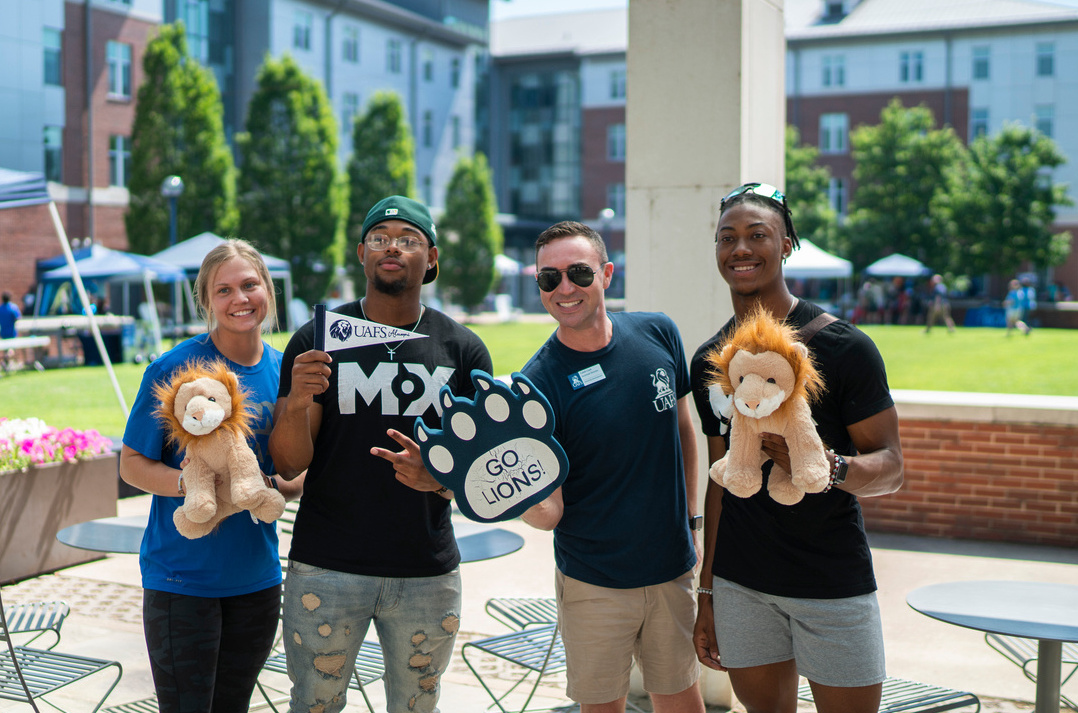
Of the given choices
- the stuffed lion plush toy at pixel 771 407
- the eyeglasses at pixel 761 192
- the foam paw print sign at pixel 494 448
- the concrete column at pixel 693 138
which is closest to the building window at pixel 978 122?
the concrete column at pixel 693 138

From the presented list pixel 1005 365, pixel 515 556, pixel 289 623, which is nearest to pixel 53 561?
pixel 515 556

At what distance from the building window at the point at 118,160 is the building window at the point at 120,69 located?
5.54 ft

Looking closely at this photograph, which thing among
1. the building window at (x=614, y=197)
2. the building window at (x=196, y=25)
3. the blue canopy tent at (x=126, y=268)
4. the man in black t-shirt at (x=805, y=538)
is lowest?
the man in black t-shirt at (x=805, y=538)

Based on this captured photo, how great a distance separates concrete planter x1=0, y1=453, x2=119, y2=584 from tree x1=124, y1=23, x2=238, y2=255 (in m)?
27.3

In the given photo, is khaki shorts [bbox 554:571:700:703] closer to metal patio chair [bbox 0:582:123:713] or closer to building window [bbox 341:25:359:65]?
metal patio chair [bbox 0:582:123:713]

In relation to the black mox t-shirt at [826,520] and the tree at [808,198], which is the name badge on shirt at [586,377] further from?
the tree at [808,198]

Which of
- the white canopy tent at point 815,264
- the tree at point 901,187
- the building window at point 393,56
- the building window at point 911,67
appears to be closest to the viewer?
the white canopy tent at point 815,264

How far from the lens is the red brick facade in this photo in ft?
24.9

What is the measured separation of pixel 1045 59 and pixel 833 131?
1125 cm

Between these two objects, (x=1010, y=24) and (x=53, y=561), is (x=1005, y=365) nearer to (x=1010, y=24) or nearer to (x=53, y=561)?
(x=53, y=561)

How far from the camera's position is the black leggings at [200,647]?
3049 mm

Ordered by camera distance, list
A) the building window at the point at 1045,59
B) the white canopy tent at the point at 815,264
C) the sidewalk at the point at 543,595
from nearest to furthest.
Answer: the sidewalk at the point at 543,595, the white canopy tent at the point at 815,264, the building window at the point at 1045,59

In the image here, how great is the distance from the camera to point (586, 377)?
3.18m

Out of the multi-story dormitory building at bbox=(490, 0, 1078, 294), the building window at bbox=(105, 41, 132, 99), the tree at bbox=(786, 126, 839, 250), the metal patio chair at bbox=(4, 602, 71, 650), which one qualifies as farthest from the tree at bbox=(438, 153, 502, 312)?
the metal patio chair at bbox=(4, 602, 71, 650)
